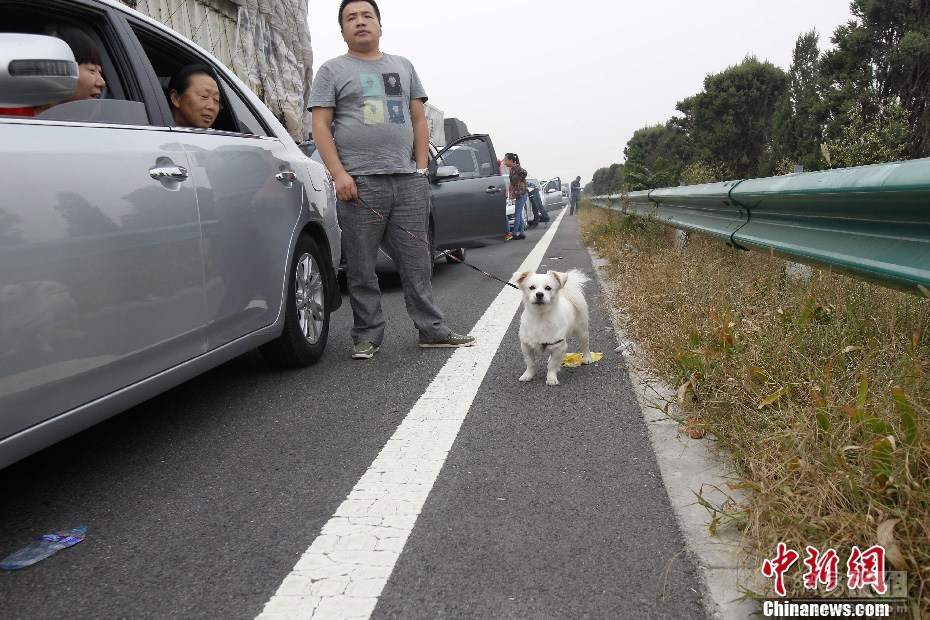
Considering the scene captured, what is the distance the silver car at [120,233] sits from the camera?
2.16 metres

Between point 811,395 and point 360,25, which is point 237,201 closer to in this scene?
point 360,25

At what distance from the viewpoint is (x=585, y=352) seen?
14.4 feet

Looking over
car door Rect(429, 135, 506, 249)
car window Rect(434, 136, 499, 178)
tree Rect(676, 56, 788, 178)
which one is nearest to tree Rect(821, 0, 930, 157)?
tree Rect(676, 56, 788, 178)

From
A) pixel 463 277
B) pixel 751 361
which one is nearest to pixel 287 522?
pixel 751 361

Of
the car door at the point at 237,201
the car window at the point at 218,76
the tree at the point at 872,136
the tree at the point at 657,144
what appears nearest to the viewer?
the car door at the point at 237,201

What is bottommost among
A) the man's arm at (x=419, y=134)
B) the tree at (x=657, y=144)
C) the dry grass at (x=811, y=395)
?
the dry grass at (x=811, y=395)

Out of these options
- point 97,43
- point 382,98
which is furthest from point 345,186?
point 97,43

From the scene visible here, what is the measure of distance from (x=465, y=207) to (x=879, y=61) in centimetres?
2032

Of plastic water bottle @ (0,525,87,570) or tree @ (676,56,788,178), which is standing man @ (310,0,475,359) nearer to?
plastic water bottle @ (0,525,87,570)

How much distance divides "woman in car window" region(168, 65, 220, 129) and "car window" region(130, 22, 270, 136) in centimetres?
7

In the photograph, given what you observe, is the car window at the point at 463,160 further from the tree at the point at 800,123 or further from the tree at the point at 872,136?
the tree at the point at 800,123

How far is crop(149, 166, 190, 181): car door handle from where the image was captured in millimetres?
2834

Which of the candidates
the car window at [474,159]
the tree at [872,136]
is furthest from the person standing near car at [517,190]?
the tree at [872,136]

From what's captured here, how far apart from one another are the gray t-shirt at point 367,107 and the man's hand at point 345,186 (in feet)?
0.35
